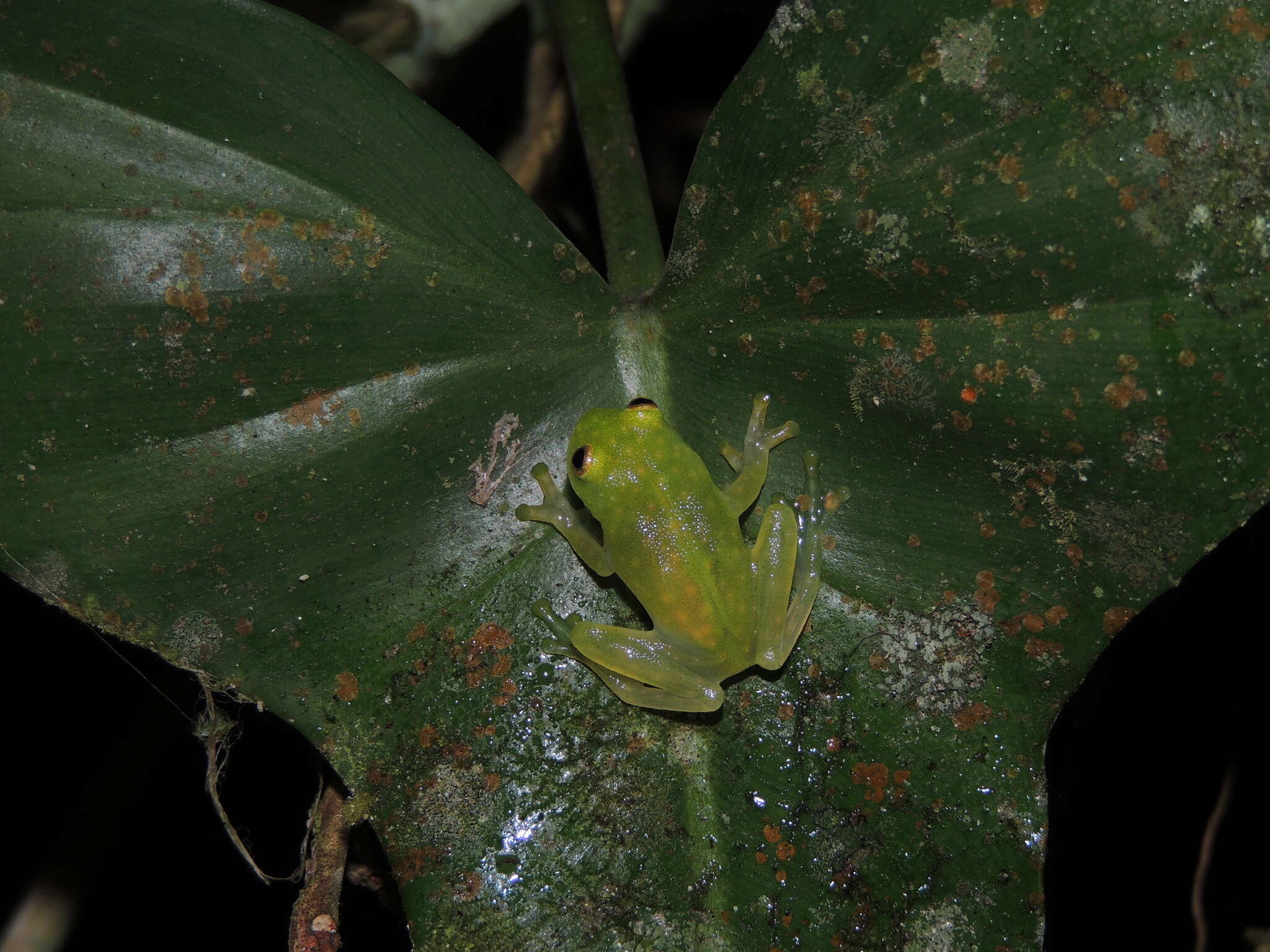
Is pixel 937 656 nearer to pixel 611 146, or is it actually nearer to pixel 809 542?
pixel 809 542

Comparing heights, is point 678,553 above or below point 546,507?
below

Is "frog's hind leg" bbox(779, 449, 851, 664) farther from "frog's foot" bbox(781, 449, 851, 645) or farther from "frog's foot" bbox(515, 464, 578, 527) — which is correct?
Answer: "frog's foot" bbox(515, 464, 578, 527)

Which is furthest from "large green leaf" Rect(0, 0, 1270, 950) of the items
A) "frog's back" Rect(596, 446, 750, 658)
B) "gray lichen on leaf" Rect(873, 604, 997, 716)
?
"frog's back" Rect(596, 446, 750, 658)

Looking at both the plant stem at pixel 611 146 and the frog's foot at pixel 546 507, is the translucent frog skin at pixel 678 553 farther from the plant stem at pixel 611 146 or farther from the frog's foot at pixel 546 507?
the plant stem at pixel 611 146

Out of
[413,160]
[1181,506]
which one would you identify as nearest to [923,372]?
[1181,506]

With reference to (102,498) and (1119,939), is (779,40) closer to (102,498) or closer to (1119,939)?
(102,498)

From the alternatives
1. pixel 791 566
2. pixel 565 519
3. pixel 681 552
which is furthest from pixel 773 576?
pixel 565 519

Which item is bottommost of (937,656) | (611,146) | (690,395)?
(937,656)
